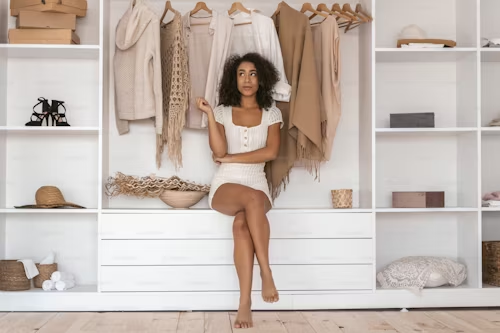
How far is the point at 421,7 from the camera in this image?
13.5 ft

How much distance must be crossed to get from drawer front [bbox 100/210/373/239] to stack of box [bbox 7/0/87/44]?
0.99m

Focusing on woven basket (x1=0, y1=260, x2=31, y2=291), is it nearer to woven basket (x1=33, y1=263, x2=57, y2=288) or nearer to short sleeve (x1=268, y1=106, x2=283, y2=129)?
woven basket (x1=33, y1=263, x2=57, y2=288)

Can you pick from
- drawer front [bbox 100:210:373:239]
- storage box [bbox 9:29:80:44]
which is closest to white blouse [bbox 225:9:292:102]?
drawer front [bbox 100:210:373:239]

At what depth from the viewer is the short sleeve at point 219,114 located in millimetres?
3613

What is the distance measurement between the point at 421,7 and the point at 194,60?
1.41m

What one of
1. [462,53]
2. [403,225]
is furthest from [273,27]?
[403,225]

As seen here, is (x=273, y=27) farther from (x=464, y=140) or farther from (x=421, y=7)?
(x=464, y=140)

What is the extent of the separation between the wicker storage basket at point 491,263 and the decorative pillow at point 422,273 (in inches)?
5.3

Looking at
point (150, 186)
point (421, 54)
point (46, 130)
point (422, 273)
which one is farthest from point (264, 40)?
point (422, 273)

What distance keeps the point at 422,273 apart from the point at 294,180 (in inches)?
35.6

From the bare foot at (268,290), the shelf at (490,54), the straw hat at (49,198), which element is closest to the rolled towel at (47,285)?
the straw hat at (49,198)

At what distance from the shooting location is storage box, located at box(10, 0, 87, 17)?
11.9ft

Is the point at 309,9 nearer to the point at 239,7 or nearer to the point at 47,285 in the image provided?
the point at 239,7

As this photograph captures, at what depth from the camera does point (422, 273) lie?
361 centimetres
